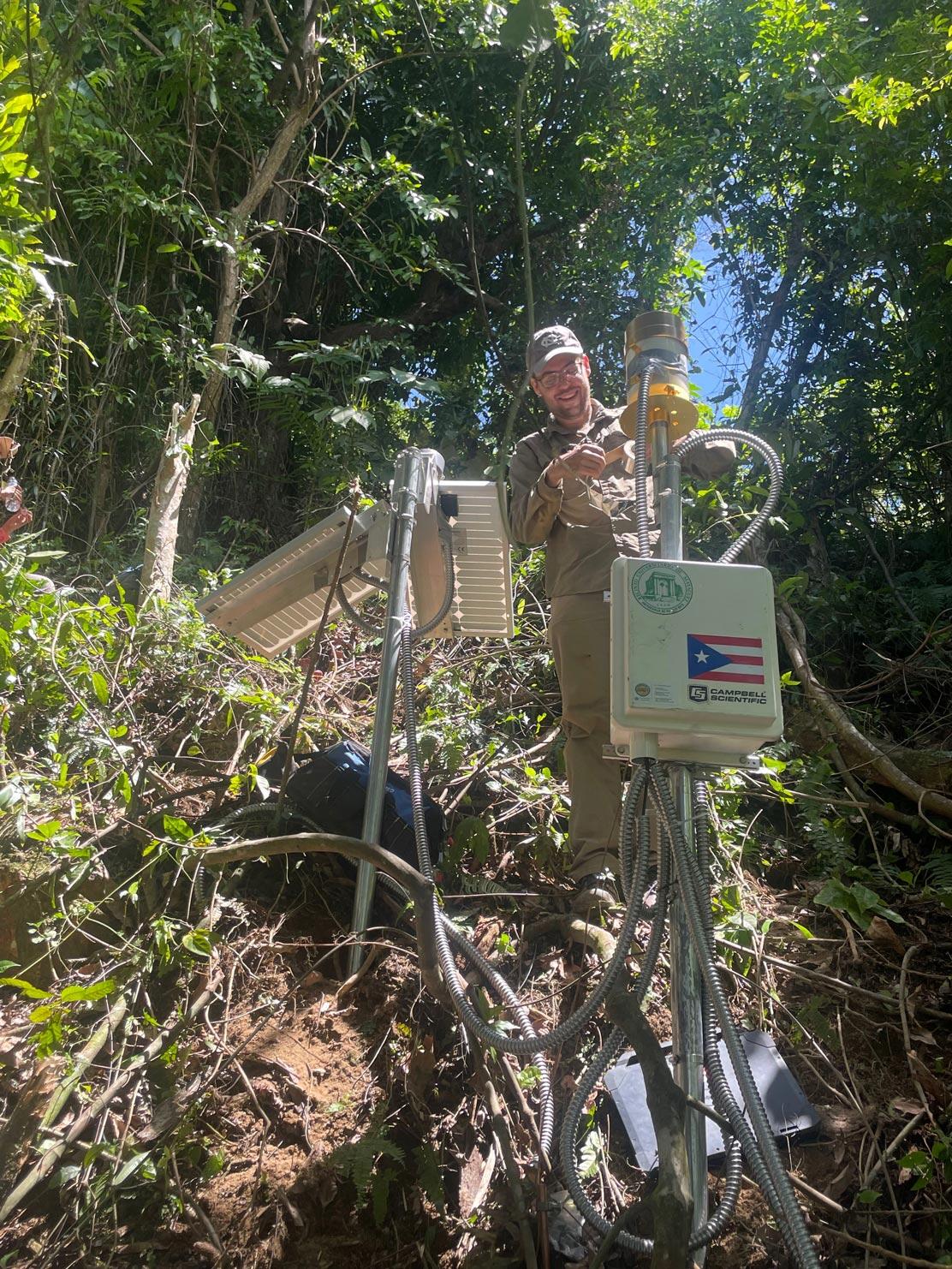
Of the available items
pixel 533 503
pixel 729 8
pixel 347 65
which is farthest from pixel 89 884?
pixel 729 8

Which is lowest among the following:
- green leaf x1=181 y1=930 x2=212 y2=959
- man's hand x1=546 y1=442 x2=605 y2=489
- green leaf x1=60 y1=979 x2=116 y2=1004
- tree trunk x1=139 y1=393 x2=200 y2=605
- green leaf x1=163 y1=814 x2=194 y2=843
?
green leaf x1=60 y1=979 x2=116 y2=1004

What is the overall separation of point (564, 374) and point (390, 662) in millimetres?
1177

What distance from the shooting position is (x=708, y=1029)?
1566 mm

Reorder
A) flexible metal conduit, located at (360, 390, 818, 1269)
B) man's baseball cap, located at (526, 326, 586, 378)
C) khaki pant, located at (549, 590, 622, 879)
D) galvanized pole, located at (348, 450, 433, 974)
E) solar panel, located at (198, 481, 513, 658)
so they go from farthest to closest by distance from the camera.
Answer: man's baseball cap, located at (526, 326, 586, 378), khaki pant, located at (549, 590, 622, 879), solar panel, located at (198, 481, 513, 658), galvanized pole, located at (348, 450, 433, 974), flexible metal conduit, located at (360, 390, 818, 1269)

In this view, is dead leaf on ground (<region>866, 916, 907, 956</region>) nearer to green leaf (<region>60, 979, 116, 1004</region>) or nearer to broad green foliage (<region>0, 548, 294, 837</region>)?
broad green foliage (<region>0, 548, 294, 837</region>)

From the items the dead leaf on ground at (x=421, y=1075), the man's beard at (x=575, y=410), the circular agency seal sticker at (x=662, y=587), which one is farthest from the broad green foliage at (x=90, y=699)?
the circular agency seal sticker at (x=662, y=587)

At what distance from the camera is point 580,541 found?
287 cm

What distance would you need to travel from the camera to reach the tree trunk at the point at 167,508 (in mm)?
3619

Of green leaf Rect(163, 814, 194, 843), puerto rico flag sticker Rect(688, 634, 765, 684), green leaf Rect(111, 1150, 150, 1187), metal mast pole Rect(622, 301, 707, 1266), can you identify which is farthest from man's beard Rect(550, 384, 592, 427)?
green leaf Rect(111, 1150, 150, 1187)

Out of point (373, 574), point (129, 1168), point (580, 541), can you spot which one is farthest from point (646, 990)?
point (580, 541)

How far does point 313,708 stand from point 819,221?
4.30 meters

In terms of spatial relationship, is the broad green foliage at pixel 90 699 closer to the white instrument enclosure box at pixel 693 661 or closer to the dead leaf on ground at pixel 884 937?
the white instrument enclosure box at pixel 693 661

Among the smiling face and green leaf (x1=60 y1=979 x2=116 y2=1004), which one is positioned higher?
the smiling face

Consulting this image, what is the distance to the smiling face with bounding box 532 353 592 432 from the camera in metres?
2.96
